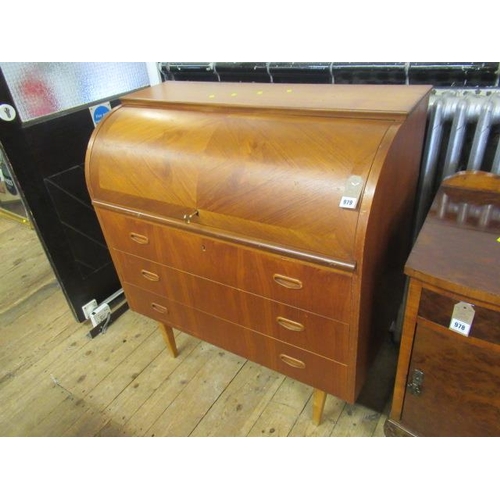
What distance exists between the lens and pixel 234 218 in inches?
39.3

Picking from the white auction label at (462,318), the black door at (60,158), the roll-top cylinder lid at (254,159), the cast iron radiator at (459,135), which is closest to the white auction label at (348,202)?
the roll-top cylinder lid at (254,159)

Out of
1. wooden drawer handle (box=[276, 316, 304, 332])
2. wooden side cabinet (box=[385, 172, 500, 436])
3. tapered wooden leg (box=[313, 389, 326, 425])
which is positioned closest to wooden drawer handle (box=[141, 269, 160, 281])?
wooden drawer handle (box=[276, 316, 304, 332])

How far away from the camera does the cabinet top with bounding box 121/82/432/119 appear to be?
93 centimetres

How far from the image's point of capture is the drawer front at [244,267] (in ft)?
3.07

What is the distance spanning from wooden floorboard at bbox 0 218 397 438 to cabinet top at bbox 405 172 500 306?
76cm

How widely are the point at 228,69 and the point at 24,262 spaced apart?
1.80 meters

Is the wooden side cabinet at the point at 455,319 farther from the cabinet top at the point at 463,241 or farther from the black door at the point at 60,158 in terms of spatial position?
the black door at the point at 60,158

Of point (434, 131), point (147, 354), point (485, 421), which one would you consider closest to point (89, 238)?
point (147, 354)

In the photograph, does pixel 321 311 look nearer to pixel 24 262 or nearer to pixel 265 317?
pixel 265 317

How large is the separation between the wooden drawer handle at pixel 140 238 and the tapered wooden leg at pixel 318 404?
2.43ft

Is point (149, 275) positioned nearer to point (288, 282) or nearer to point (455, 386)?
point (288, 282)

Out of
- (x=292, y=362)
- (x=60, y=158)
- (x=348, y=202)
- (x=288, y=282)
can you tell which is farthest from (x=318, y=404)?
(x=60, y=158)

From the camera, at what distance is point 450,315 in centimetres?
86
